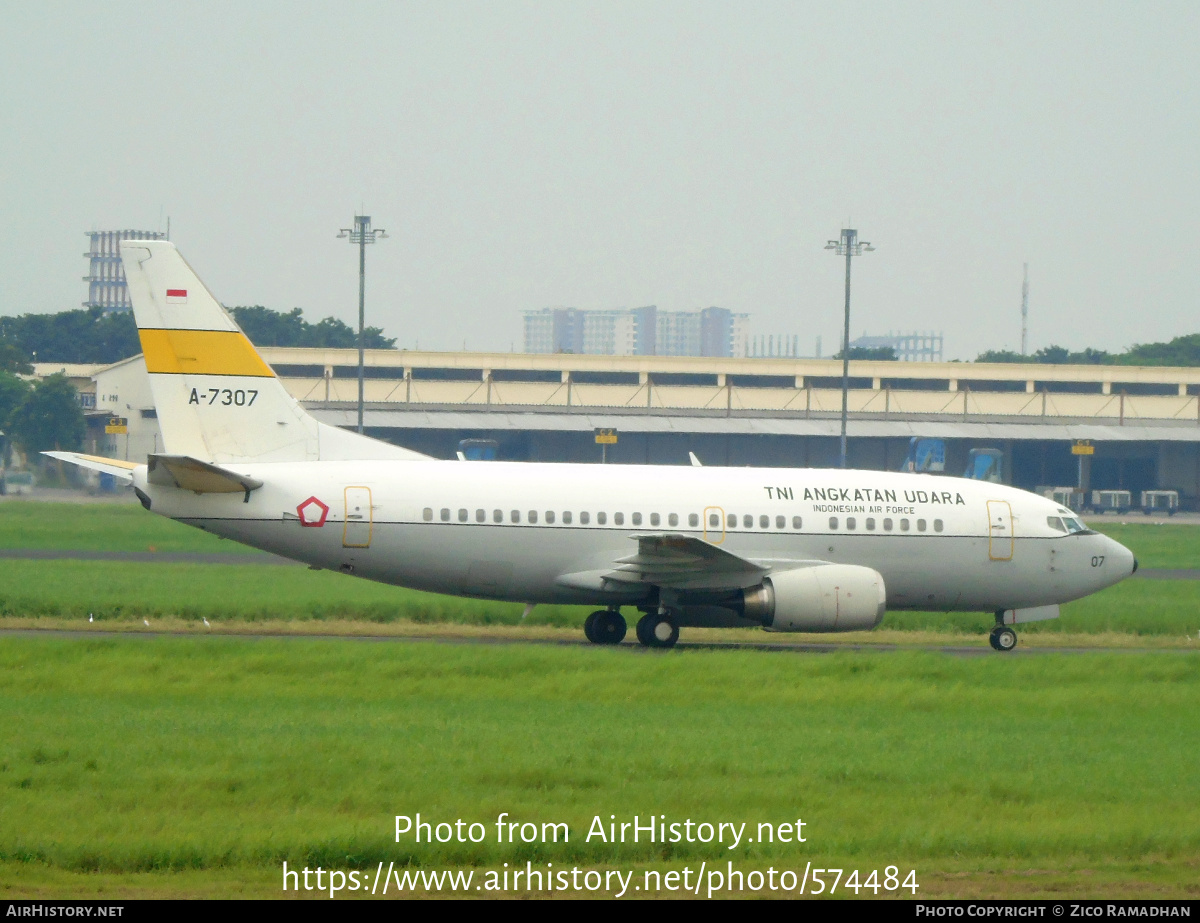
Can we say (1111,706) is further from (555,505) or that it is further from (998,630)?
(555,505)

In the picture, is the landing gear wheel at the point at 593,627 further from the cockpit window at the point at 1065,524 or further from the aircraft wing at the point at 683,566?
the cockpit window at the point at 1065,524

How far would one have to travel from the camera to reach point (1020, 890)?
11047 millimetres

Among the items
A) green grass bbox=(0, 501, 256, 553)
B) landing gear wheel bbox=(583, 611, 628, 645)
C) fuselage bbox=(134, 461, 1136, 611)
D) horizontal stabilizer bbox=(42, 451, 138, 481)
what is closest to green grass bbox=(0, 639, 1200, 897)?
fuselage bbox=(134, 461, 1136, 611)

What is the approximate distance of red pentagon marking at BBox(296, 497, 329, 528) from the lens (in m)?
24.9

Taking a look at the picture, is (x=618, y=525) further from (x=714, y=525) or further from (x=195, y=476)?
(x=195, y=476)

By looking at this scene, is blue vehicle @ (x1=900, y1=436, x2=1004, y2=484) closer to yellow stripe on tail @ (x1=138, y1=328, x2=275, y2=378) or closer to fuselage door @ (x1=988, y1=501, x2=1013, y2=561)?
fuselage door @ (x1=988, y1=501, x2=1013, y2=561)

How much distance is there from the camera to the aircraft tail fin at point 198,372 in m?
25.2

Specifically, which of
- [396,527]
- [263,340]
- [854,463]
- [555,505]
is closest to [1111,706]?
[555,505]

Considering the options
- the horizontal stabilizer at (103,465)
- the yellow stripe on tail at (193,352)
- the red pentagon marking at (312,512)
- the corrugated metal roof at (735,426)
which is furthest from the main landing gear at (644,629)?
the corrugated metal roof at (735,426)

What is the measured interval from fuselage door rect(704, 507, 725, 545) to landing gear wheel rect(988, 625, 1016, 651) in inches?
227

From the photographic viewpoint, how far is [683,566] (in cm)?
2530

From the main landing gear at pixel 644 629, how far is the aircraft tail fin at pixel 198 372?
6.30 meters

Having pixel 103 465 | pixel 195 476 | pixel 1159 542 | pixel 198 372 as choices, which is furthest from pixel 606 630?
pixel 1159 542
